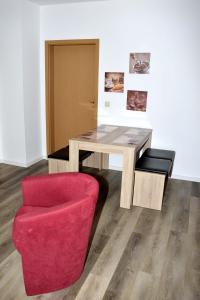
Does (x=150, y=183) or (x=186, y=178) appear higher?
(x=150, y=183)

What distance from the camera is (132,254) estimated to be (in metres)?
2.22

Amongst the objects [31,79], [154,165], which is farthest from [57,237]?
[31,79]

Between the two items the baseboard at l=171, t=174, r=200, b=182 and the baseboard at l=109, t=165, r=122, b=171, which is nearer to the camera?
the baseboard at l=171, t=174, r=200, b=182

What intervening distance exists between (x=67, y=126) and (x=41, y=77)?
3.10 feet

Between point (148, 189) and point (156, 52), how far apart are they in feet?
6.46

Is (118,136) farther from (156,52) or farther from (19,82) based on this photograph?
(19,82)

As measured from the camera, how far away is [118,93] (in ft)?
13.0

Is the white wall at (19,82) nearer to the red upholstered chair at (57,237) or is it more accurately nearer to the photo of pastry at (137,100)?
the photo of pastry at (137,100)

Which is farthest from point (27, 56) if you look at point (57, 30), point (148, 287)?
point (148, 287)

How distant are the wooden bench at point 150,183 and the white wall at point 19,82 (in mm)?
2056

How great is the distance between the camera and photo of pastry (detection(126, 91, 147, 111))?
3822 millimetres

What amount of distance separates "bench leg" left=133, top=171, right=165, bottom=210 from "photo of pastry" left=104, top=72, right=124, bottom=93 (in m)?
1.54

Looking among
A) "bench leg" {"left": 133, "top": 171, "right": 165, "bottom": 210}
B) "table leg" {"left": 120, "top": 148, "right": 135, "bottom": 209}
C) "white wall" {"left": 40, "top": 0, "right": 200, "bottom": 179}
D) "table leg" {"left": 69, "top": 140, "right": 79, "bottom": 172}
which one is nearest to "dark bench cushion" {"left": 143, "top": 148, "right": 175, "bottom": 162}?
"white wall" {"left": 40, "top": 0, "right": 200, "bottom": 179}

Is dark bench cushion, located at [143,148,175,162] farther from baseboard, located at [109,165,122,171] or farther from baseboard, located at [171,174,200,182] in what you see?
baseboard, located at [109,165,122,171]
